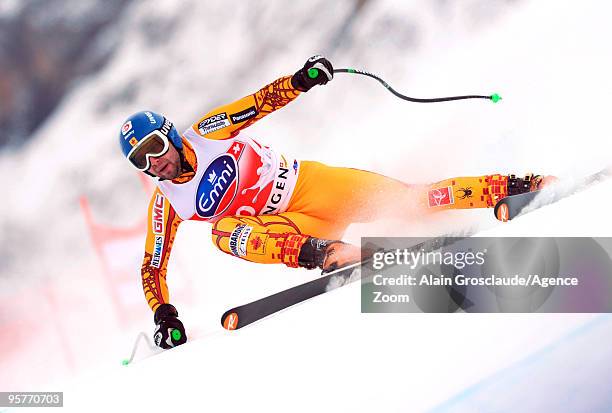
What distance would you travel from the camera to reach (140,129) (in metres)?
2.20

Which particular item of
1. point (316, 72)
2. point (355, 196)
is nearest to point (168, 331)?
point (355, 196)

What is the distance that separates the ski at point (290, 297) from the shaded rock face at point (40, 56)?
124 cm

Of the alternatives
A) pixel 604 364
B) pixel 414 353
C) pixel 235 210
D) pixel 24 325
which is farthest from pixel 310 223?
pixel 24 325

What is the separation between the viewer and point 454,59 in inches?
124

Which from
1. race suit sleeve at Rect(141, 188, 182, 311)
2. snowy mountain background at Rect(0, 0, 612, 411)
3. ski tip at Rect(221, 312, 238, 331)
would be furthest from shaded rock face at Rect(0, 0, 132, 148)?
ski tip at Rect(221, 312, 238, 331)

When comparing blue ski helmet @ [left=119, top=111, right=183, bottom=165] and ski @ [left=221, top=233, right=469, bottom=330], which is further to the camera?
blue ski helmet @ [left=119, top=111, right=183, bottom=165]

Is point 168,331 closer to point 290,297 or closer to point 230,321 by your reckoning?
point 230,321

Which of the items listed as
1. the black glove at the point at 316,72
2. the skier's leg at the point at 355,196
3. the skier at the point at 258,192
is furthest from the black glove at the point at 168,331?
the black glove at the point at 316,72

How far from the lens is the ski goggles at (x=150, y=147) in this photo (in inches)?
86.6

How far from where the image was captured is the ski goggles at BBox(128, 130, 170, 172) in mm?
2199

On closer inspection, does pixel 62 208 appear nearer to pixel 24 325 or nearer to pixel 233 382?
pixel 24 325

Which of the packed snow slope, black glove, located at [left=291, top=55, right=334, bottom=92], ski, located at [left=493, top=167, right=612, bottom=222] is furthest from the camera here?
black glove, located at [left=291, top=55, right=334, bottom=92]

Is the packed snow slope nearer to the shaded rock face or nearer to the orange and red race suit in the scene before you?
the orange and red race suit

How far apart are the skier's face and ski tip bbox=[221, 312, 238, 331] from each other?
1.52 ft
